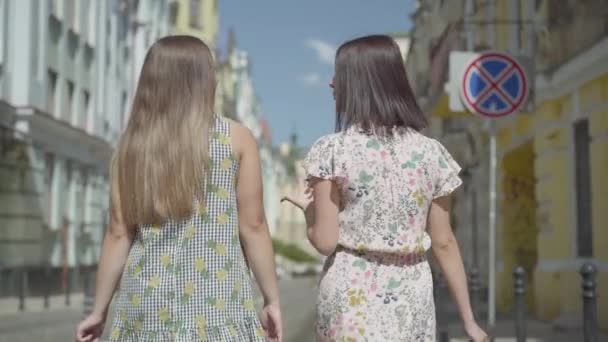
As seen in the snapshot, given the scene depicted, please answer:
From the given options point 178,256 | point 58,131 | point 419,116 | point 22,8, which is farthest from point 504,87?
point 58,131

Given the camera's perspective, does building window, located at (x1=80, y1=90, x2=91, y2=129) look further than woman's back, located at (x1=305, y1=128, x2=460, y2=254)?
Yes

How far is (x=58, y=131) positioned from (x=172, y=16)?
1062 inches

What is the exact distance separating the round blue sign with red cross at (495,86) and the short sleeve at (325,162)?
763 cm

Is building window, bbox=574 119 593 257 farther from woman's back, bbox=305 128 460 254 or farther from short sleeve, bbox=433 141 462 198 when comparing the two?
woman's back, bbox=305 128 460 254

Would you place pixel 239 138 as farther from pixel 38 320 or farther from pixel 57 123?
pixel 57 123

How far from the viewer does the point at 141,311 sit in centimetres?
370

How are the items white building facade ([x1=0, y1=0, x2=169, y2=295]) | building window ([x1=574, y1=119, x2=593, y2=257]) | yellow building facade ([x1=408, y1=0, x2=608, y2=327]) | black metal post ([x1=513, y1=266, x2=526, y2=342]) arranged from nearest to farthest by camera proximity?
black metal post ([x1=513, y1=266, x2=526, y2=342]) → yellow building facade ([x1=408, y1=0, x2=608, y2=327]) → building window ([x1=574, y1=119, x2=593, y2=257]) → white building facade ([x1=0, y1=0, x2=169, y2=295])

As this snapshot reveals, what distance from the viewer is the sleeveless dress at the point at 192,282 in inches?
145

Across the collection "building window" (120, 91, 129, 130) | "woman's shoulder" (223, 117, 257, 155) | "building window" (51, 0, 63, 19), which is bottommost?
"woman's shoulder" (223, 117, 257, 155)

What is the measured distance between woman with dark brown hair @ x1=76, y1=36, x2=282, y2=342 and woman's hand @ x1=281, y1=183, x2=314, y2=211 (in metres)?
0.26

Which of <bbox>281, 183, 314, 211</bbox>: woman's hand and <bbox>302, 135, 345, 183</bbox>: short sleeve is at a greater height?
<bbox>302, 135, 345, 183</bbox>: short sleeve

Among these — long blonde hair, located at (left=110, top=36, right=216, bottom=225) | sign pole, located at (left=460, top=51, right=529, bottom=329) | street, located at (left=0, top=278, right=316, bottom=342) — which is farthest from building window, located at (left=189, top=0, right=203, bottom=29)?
long blonde hair, located at (left=110, top=36, right=216, bottom=225)

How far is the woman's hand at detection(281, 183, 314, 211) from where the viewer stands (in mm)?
4113

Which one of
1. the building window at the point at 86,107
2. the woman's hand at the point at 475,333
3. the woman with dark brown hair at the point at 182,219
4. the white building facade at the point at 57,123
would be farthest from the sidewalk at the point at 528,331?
the building window at the point at 86,107
